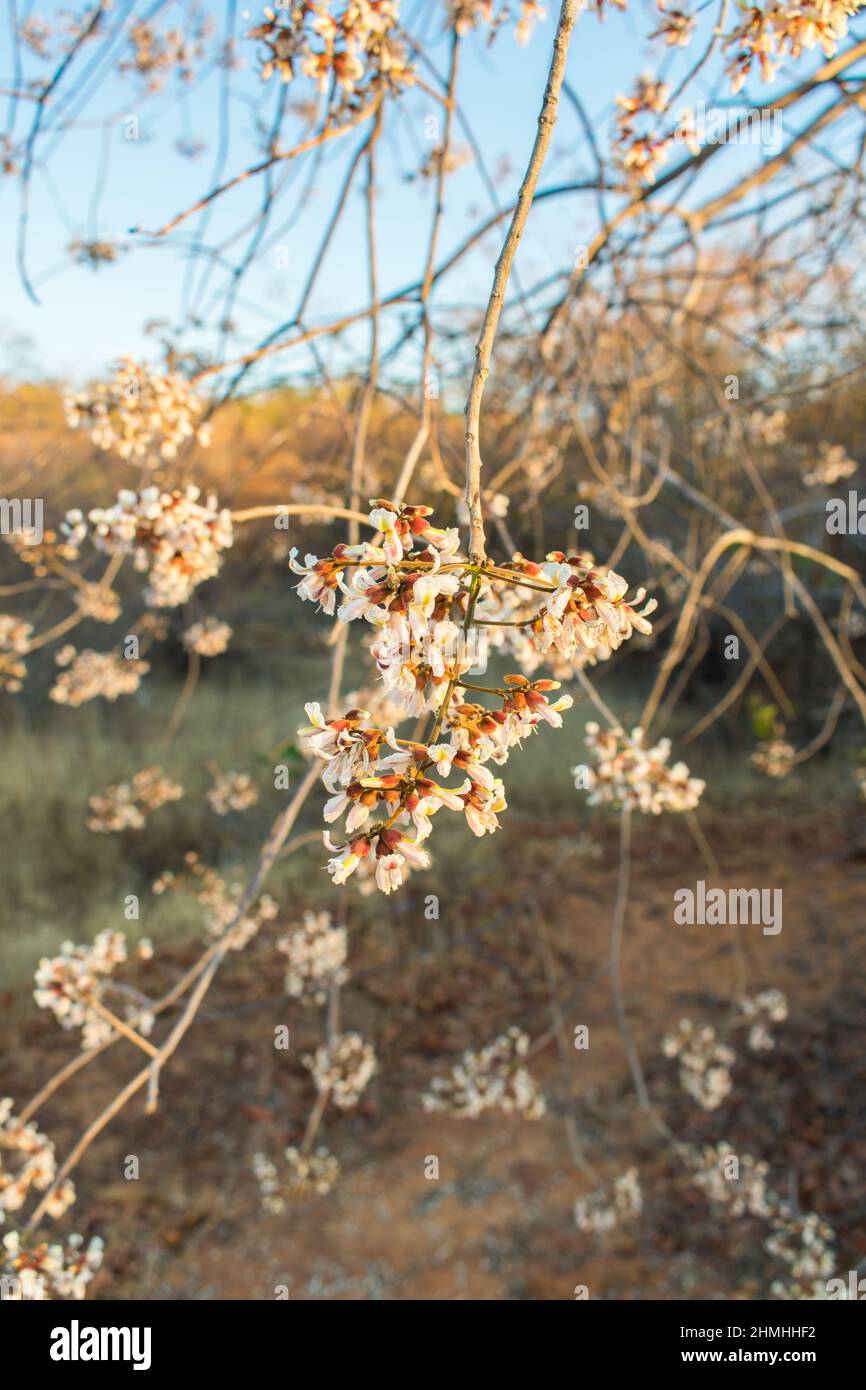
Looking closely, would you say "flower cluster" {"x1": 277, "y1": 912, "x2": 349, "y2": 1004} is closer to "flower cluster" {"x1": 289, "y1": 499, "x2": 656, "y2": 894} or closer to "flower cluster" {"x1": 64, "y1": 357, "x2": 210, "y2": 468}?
"flower cluster" {"x1": 64, "y1": 357, "x2": 210, "y2": 468}

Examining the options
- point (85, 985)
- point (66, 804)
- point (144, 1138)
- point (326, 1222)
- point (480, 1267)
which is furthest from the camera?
point (66, 804)

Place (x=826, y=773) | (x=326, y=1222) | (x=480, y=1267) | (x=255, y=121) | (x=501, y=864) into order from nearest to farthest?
(x=255, y=121), (x=480, y=1267), (x=326, y=1222), (x=501, y=864), (x=826, y=773)

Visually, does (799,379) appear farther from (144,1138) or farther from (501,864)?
(144,1138)

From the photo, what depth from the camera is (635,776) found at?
6.29 ft

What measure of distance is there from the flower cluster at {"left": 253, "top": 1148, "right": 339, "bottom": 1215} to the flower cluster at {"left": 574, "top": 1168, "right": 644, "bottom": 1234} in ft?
3.17

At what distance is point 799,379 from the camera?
4.80 meters

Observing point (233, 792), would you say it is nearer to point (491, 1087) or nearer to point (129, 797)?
point (129, 797)

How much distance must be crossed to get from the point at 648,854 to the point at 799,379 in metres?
3.39

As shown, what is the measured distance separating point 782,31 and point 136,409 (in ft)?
3.77

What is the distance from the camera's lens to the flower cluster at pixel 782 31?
1.29m

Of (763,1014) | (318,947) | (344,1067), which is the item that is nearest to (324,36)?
(318,947)

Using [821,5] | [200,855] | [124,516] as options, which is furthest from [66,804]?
[821,5]

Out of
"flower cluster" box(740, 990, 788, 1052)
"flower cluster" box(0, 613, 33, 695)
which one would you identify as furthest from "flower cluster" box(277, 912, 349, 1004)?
"flower cluster" box(740, 990, 788, 1052)

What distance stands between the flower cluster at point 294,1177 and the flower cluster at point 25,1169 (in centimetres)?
97
